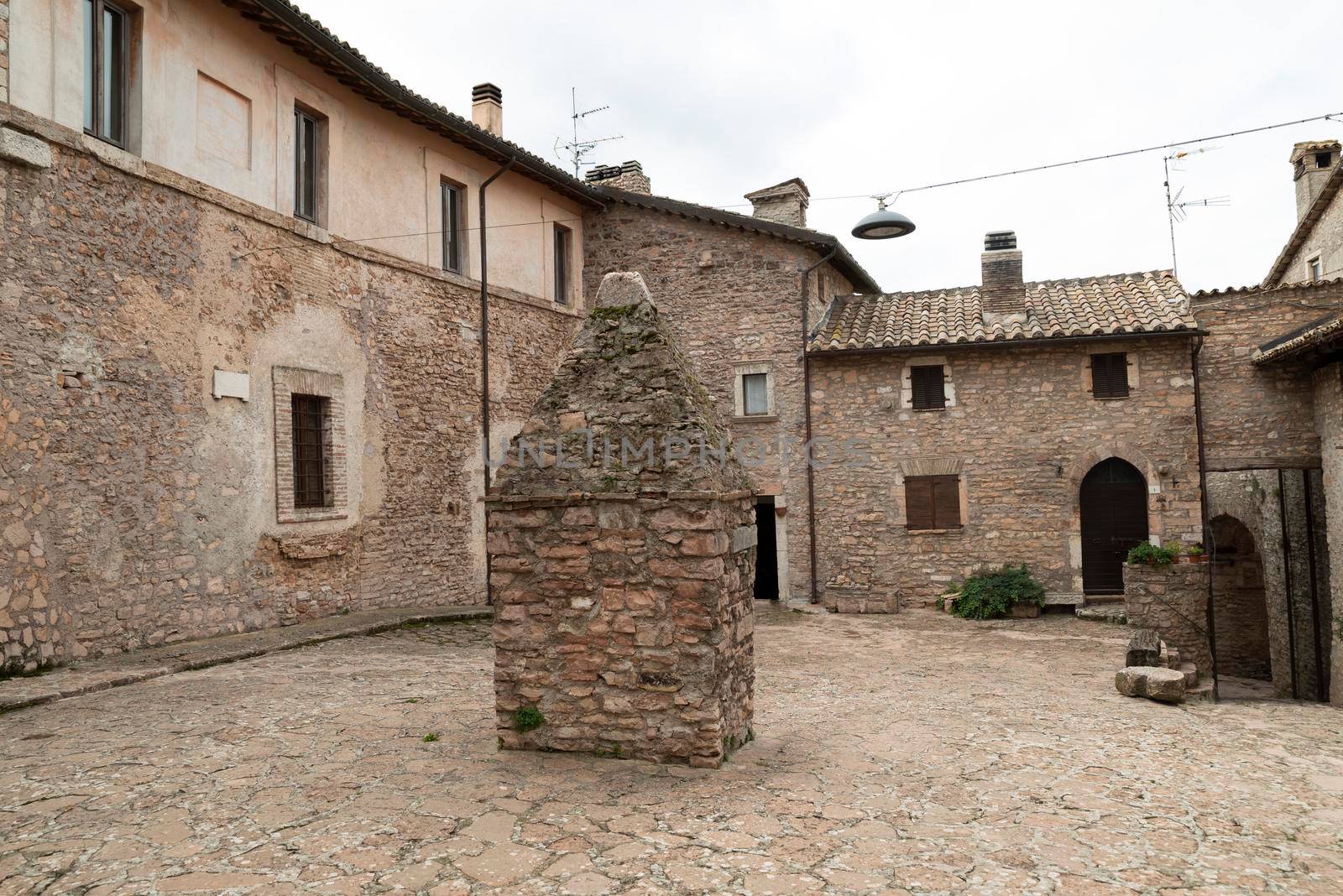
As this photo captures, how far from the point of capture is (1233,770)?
534 cm

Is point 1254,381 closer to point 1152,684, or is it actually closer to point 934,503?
point 934,503

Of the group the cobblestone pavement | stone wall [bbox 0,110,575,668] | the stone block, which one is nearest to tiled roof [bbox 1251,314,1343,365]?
the cobblestone pavement

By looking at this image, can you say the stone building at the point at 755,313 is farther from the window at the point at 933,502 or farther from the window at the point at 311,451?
the window at the point at 311,451

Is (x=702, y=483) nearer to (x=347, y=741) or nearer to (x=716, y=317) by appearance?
(x=347, y=741)

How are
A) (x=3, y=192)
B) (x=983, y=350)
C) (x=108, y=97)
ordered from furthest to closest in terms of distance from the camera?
(x=983, y=350) → (x=108, y=97) → (x=3, y=192)

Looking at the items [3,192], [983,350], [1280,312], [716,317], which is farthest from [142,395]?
[1280,312]

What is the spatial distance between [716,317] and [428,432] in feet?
18.0

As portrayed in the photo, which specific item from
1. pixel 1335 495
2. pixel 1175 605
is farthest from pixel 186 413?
pixel 1335 495

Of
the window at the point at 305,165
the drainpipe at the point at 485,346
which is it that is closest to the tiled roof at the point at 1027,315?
the drainpipe at the point at 485,346

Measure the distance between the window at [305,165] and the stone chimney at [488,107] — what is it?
4.29 meters

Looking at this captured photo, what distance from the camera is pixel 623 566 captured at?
203 inches

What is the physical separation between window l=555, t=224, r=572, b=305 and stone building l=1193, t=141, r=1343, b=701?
33.9ft

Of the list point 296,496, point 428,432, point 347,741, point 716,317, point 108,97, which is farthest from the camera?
point 716,317

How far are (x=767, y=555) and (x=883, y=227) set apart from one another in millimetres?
6361
